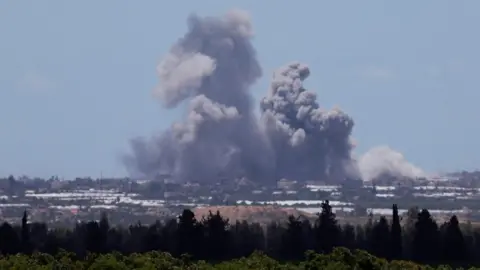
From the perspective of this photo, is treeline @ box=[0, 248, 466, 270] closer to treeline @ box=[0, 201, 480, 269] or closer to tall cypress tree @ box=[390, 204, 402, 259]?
treeline @ box=[0, 201, 480, 269]

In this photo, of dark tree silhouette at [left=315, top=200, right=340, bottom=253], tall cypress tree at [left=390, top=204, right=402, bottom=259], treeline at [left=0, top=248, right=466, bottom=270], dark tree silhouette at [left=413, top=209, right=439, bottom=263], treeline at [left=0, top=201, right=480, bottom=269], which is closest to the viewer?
treeline at [left=0, top=248, right=466, bottom=270]

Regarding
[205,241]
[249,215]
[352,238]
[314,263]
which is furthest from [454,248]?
[249,215]

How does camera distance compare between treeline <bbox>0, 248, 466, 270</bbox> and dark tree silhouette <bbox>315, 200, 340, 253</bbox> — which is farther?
dark tree silhouette <bbox>315, 200, 340, 253</bbox>

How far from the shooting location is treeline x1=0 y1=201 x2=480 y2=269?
83.9m

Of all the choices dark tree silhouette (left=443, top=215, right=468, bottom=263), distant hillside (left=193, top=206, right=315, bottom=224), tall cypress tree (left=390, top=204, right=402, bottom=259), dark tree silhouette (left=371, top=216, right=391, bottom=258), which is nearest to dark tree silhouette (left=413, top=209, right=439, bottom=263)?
dark tree silhouette (left=443, top=215, right=468, bottom=263)

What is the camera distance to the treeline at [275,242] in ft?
275

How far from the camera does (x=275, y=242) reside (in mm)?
91000

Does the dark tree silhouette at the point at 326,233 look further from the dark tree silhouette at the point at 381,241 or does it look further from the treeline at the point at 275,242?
the dark tree silhouette at the point at 381,241

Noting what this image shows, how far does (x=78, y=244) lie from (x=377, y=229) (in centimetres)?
2127

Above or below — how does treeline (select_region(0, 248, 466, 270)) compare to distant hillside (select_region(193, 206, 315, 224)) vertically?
below

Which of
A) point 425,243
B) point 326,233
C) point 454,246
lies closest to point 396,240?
point 425,243

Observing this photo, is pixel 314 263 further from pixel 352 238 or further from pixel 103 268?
pixel 352 238

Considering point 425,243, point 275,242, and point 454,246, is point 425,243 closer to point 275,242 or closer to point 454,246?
point 454,246

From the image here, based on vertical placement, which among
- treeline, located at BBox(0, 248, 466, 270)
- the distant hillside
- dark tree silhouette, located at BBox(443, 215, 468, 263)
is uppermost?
the distant hillside
